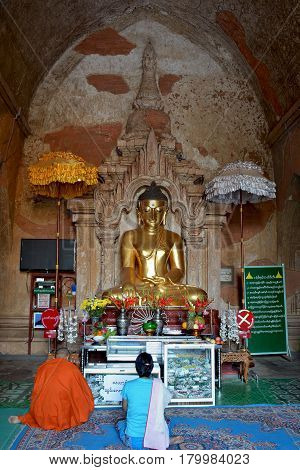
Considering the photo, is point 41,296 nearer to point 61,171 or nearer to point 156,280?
point 156,280

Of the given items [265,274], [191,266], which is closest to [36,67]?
[191,266]

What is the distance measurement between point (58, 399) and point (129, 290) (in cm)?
333

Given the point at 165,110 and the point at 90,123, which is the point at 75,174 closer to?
the point at 90,123

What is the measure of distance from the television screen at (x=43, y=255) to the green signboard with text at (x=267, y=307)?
3.17 m

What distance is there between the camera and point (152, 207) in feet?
28.0

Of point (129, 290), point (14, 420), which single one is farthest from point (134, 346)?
point (129, 290)

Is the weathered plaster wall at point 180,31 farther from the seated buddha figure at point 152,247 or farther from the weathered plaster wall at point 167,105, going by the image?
the seated buddha figure at point 152,247

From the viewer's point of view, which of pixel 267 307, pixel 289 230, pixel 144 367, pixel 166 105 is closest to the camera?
pixel 144 367

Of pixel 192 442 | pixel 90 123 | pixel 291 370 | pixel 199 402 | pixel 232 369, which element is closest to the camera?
pixel 192 442

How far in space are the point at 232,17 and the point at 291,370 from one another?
6205 mm

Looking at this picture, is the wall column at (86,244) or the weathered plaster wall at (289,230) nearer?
the wall column at (86,244)

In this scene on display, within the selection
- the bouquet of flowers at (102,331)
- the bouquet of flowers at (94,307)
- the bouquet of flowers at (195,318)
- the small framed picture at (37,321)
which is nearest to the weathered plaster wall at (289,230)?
the bouquet of flowers at (195,318)

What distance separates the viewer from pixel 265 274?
27.8 feet

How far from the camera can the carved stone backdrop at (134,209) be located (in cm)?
852
